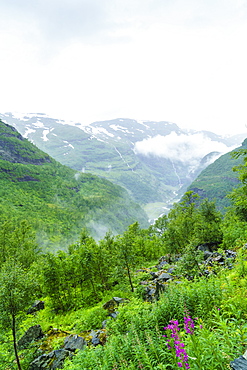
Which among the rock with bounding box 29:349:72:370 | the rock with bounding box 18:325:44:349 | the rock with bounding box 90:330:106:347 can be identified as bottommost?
the rock with bounding box 18:325:44:349

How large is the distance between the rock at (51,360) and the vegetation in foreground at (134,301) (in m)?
0.78

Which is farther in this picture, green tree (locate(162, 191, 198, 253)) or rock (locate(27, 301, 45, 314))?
green tree (locate(162, 191, 198, 253))

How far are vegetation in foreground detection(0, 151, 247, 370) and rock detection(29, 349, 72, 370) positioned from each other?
0.78 meters

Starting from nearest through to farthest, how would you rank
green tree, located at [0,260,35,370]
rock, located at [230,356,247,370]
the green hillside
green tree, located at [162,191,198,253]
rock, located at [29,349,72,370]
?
rock, located at [230,356,247,370] < the green hillside < rock, located at [29,349,72,370] < green tree, located at [0,260,35,370] < green tree, located at [162,191,198,253]

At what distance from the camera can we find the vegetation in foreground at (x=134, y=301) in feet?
15.8

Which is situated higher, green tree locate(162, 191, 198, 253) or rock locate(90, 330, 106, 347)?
rock locate(90, 330, 106, 347)

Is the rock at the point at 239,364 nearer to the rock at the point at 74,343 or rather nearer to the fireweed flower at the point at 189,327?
the fireweed flower at the point at 189,327

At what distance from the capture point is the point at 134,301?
11.1m

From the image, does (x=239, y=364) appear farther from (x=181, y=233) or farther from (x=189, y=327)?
(x=181, y=233)

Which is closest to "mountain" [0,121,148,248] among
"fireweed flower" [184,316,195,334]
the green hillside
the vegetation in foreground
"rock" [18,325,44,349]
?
the vegetation in foreground

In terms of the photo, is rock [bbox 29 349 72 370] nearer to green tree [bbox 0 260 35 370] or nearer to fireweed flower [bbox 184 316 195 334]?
green tree [bbox 0 260 35 370]

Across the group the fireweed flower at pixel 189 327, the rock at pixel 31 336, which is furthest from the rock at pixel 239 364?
the rock at pixel 31 336

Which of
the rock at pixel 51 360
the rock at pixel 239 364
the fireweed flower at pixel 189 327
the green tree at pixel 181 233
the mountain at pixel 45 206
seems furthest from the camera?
the mountain at pixel 45 206

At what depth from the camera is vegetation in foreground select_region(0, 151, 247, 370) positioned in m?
4.83
